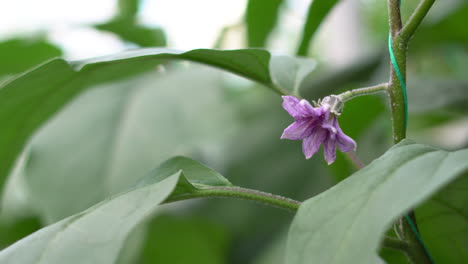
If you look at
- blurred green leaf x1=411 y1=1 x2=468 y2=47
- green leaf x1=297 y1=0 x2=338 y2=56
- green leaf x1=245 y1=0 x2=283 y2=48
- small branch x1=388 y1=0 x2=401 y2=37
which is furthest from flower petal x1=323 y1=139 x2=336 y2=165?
blurred green leaf x1=411 y1=1 x2=468 y2=47

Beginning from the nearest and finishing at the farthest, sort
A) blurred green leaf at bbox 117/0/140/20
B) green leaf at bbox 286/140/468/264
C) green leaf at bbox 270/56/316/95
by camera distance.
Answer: green leaf at bbox 286/140/468/264 < green leaf at bbox 270/56/316/95 < blurred green leaf at bbox 117/0/140/20

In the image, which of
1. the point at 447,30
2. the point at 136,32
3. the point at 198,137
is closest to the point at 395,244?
the point at 198,137

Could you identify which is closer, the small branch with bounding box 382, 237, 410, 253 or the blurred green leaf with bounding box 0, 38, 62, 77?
the small branch with bounding box 382, 237, 410, 253

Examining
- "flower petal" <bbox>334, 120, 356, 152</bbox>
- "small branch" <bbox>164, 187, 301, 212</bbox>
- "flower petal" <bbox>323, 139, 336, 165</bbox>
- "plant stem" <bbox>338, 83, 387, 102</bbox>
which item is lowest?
"small branch" <bbox>164, 187, 301, 212</bbox>

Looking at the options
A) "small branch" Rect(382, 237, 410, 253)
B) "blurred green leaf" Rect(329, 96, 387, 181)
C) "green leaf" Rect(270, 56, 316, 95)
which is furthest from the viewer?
"blurred green leaf" Rect(329, 96, 387, 181)

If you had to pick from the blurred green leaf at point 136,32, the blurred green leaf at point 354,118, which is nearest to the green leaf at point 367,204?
the blurred green leaf at point 354,118

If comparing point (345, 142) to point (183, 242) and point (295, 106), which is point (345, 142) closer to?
point (295, 106)

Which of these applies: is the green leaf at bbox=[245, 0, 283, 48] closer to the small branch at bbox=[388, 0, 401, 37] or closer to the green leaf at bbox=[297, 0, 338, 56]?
the green leaf at bbox=[297, 0, 338, 56]

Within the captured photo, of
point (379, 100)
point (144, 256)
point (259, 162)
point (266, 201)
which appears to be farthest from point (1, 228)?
point (266, 201)

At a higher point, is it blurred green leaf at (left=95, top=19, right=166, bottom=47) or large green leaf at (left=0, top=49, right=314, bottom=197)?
large green leaf at (left=0, top=49, right=314, bottom=197)
